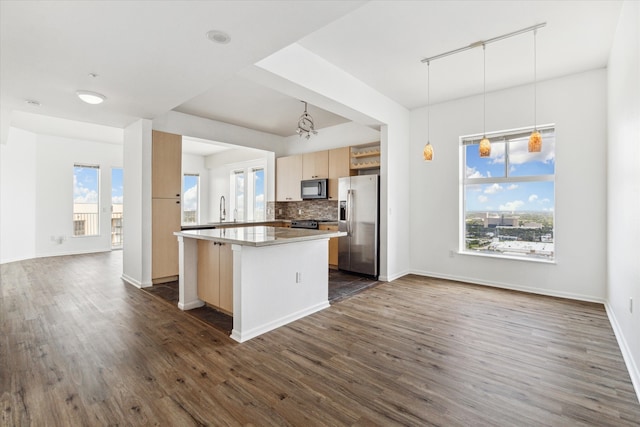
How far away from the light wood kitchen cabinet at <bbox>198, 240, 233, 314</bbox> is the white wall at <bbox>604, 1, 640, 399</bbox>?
10.9 feet

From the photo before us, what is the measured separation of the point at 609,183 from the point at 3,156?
10428 mm

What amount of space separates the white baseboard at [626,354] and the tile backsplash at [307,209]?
4326 millimetres

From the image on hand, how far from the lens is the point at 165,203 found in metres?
4.84

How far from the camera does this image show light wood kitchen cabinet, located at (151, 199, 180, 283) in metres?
4.70

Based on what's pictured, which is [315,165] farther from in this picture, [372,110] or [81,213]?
[81,213]

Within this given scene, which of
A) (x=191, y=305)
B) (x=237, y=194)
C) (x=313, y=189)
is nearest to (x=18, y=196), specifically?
(x=237, y=194)

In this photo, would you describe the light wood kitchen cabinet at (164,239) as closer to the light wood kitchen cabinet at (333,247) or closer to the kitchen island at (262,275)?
the kitchen island at (262,275)

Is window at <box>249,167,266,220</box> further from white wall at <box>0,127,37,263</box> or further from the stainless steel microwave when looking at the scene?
white wall at <box>0,127,37,263</box>

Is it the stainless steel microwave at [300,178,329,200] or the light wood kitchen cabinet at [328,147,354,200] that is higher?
the light wood kitchen cabinet at [328,147,354,200]

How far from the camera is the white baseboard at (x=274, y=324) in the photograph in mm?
2764

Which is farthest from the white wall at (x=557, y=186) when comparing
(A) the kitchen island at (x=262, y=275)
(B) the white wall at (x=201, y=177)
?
(B) the white wall at (x=201, y=177)

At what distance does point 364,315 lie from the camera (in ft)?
11.0

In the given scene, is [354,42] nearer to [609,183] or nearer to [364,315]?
[364,315]

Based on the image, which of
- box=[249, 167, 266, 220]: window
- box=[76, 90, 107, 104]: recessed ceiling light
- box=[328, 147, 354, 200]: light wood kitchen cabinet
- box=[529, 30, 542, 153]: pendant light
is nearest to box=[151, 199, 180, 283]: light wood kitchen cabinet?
box=[76, 90, 107, 104]: recessed ceiling light
